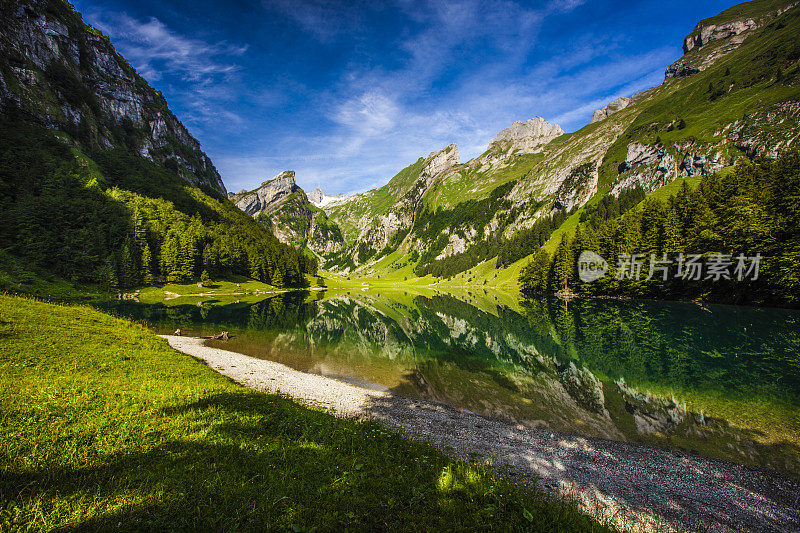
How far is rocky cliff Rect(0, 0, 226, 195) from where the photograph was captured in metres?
122

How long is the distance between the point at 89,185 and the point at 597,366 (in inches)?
5969

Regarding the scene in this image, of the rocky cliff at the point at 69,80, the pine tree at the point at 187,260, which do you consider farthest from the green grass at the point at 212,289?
the rocky cliff at the point at 69,80

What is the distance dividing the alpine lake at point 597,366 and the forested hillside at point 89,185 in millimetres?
46236

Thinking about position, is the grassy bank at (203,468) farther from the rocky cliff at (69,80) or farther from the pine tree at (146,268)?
the rocky cliff at (69,80)

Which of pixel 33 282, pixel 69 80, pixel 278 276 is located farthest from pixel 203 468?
pixel 69 80

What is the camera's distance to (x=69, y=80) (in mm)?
144625

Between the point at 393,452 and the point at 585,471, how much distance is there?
10926mm

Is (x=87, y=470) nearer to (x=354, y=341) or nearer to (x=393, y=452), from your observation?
(x=393, y=452)

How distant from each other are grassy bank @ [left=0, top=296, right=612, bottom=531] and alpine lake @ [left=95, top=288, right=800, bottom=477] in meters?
15.9

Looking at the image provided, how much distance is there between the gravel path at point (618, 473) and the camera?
458 inches

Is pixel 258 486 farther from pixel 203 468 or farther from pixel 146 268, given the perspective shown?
pixel 146 268

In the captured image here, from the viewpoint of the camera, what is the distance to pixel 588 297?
93.1 meters

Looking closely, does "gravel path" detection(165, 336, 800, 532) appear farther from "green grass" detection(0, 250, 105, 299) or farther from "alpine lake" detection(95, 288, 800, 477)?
"green grass" detection(0, 250, 105, 299)

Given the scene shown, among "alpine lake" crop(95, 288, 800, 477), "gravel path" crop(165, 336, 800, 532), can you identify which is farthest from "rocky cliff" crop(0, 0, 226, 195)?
"gravel path" crop(165, 336, 800, 532)
